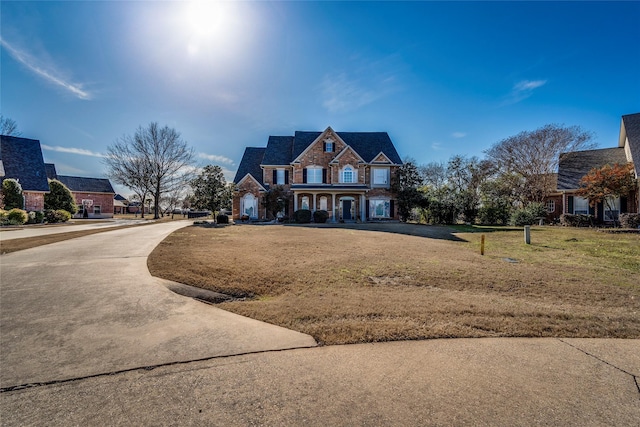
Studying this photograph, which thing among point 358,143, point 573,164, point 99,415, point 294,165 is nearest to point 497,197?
point 573,164

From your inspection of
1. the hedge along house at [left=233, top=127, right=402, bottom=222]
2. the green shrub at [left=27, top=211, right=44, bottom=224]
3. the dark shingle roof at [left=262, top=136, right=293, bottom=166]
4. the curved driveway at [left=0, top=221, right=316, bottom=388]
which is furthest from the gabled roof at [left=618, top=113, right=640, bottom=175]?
the green shrub at [left=27, top=211, right=44, bottom=224]

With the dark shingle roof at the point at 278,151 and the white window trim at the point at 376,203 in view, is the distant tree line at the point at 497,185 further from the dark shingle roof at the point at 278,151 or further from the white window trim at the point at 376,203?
the dark shingle roof at the point at 278,151

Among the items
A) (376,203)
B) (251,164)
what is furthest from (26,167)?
(376,203)

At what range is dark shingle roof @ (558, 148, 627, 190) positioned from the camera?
80.5 feet

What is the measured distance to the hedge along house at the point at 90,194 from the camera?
1680 inches

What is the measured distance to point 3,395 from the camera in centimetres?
264

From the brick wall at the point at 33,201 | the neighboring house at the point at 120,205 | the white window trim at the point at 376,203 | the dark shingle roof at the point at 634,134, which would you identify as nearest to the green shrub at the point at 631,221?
the dark shingle roof at the point at 634,134

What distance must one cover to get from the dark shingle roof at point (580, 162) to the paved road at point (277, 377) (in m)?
27.8

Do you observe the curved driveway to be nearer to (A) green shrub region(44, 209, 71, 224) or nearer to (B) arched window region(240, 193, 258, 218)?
(B) arched window region(240, 193, 258, 218)

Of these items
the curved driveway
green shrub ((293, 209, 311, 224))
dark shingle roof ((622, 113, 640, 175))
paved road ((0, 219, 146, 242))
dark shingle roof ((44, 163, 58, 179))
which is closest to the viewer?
the curved driveway

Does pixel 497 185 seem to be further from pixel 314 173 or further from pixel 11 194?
pixel 11 194

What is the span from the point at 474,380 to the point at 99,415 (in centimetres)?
339

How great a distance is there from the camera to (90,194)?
4384cm

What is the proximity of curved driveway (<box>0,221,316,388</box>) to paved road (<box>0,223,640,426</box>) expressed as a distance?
25 millimetres
